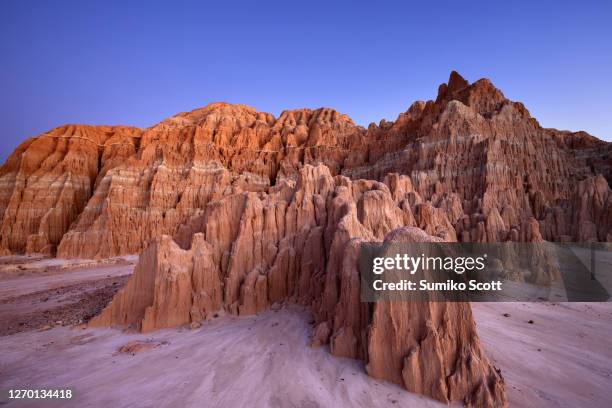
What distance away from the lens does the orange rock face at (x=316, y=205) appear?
7.51m

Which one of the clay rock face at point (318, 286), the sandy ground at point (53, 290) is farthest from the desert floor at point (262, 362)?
the clay rock face at point (318, 286)

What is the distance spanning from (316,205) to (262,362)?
8.37 m

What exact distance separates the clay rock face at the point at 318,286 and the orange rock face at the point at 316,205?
0.05 meters

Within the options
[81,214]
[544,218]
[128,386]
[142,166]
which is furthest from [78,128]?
[544,218]

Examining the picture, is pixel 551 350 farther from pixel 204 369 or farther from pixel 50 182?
pixel 50 182

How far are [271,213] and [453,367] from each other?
10020mm

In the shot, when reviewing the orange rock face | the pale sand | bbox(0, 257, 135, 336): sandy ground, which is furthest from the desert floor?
the orange rock face

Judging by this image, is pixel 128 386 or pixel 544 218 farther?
pixel 544 218

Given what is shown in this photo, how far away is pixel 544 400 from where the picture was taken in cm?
620

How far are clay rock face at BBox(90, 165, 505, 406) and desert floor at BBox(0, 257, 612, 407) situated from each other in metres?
0.62

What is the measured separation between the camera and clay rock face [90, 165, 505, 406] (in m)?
6.39

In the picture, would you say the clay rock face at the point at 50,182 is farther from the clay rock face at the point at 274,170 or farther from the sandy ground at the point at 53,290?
the sandy ground at the point at 53,290

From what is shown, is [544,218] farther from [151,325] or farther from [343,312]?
[151,325]

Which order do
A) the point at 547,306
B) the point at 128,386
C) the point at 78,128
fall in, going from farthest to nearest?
1. the point at 78,128
2. the point at 547,306
3. the point at 128,386
